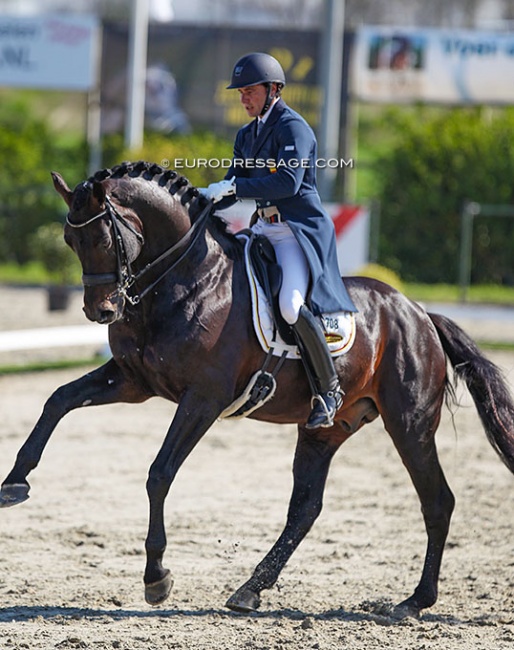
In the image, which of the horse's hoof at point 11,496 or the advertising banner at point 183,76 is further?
the advertising banner at point 183,76

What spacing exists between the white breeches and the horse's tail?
1.05 metres

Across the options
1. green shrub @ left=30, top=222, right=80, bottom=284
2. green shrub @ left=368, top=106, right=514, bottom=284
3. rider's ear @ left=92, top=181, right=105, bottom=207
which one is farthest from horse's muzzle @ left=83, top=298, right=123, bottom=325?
green shrub @ left=368, top=106, right=514, bottom=284

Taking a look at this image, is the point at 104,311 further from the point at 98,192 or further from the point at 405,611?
the point at 405,611

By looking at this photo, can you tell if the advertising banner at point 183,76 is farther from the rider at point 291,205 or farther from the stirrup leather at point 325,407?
the stirrup leather at point 325,407

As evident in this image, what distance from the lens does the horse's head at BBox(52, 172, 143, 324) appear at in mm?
4785

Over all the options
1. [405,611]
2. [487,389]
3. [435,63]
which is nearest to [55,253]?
[435,63]

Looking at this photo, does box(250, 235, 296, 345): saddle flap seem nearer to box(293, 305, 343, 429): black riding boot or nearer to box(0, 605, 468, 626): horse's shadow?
box(293, 305, 343, 429): black riding boot

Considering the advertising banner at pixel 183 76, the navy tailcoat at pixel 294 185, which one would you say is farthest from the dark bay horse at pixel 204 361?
the advertising banner at pixel 183 76

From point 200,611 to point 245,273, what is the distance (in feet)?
5.19

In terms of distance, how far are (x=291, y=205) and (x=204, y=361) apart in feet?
3.01

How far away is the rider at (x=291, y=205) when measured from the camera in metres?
5.21

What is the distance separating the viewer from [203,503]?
23.8 ft

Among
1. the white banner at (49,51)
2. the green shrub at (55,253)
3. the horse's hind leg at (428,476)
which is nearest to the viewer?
the horse's hind leg at (428,476)

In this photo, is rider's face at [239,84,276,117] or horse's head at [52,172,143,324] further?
rider's face at [239,84,276,117]
